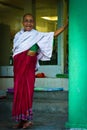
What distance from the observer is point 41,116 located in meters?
7.44

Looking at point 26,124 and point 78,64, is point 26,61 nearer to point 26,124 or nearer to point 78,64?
point 78,64

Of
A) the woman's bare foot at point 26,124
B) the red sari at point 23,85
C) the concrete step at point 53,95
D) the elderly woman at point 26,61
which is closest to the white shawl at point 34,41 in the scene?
the elderly woman at point 26,61

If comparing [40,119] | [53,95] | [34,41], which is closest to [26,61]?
[34,41]

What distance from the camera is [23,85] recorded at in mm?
6016

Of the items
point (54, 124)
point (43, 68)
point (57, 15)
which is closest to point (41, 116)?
point (54, 124)

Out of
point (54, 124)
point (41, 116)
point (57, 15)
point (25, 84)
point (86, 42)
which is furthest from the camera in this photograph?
point (57, 15)

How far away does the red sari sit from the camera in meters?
5.98

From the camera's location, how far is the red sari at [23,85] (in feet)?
19.6

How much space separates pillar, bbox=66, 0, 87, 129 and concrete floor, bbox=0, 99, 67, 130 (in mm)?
491

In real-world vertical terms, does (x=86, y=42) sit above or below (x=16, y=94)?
above

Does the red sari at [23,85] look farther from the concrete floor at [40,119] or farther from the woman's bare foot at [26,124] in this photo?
the concrete floor at [40,119]

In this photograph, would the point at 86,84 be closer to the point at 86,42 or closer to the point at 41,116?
the point at 86,42

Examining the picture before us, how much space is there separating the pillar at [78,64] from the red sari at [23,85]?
2.02 ft

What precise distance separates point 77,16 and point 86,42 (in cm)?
37
